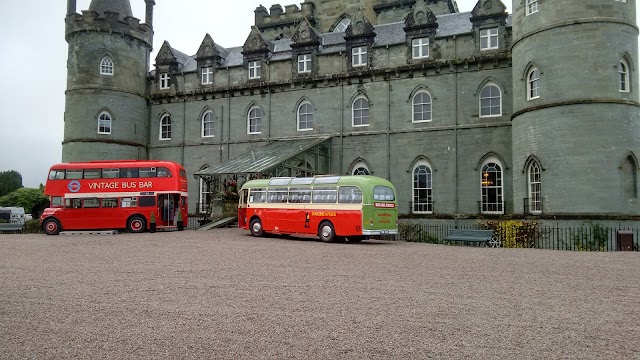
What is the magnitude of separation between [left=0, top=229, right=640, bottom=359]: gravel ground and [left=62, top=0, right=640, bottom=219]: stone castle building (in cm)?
887

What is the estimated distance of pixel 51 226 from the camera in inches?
995

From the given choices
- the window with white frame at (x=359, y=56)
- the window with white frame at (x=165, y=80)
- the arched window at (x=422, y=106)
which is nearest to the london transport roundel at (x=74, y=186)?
the window with white frame at (x=165, y=80)

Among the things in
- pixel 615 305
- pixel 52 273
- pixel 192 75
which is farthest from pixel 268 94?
pixel 615 305

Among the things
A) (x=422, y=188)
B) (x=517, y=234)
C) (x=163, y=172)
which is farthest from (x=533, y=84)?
(x=163, y=172)

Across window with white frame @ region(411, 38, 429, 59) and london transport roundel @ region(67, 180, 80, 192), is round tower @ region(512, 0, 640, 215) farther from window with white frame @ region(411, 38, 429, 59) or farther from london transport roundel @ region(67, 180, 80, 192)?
london transport roundel @ region(67, 180, 80, 192)

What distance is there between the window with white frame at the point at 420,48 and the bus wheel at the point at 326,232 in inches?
490

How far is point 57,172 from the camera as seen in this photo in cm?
2597

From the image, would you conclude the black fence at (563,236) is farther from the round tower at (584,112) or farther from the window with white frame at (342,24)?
the window with white frame at (342,24)

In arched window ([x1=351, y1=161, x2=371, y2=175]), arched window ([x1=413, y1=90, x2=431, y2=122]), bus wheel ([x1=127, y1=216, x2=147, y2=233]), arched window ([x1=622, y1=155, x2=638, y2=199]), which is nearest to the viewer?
arched window ([x1=622, y1=155, x2=638, y2=199])

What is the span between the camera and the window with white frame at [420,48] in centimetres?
2797

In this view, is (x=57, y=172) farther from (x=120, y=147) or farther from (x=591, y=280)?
(x=591, y=280)

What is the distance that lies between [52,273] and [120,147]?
23.9m

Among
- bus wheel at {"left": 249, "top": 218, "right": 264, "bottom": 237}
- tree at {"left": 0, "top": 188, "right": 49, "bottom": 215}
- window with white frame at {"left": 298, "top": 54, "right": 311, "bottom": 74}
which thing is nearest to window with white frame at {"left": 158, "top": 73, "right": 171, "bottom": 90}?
window with white frame at {"left": 298, "top": 54, "right": 311, "bottom": 74}

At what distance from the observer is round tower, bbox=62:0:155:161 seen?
32.8 meters
